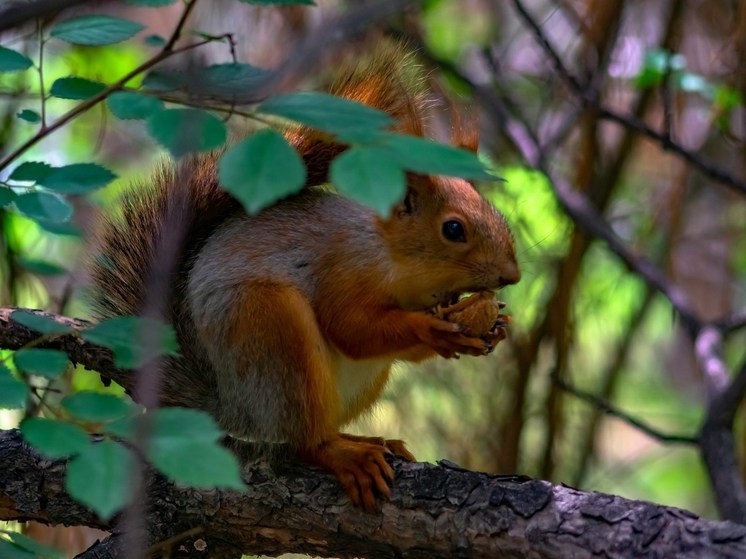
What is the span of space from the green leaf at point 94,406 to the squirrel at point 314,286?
65 centimetres

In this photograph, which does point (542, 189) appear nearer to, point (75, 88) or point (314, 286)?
point (314, 286)

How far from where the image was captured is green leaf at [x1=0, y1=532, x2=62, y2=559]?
1170 millimetres

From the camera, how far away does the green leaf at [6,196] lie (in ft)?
4.43

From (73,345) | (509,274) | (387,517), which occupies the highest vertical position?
(509,274)

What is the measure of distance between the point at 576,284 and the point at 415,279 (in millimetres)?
1241

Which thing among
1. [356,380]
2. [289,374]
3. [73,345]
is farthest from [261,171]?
[73,345]

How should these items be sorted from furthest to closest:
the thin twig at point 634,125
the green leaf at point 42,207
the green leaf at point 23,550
Result: the thin twig at point 634,125 → the green leaf at point 42,207 → the green leaf at point 23,550

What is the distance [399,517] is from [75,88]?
2.72 feet

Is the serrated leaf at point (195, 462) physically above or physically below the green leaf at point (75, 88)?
below

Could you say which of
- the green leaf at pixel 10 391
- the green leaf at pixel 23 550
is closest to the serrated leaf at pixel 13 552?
the green leaf at pixel 23 550

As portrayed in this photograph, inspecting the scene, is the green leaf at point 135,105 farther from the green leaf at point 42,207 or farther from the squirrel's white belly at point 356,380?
the squirrel's white belly at point 356,380

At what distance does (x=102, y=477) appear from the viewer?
85cm

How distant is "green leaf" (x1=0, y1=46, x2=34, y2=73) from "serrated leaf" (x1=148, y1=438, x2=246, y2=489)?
67 cm

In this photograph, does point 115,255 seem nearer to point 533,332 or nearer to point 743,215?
point 533,332
